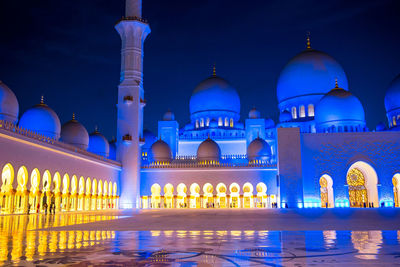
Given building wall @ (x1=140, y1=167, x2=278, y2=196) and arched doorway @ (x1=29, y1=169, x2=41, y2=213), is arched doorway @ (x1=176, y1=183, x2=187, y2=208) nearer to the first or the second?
building wall @ (x1=140, y1=167, x2=278, y2=196)

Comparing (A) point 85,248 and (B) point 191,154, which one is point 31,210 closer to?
(A) point 85,248

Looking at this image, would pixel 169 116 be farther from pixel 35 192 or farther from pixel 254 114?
pixel 35 192

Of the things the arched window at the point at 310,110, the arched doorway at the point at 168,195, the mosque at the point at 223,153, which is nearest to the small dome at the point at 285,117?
the mosque at the point at 223,153

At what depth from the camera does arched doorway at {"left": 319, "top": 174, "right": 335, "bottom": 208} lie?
21703 mm

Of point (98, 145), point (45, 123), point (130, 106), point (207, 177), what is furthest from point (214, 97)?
point (45, 123)

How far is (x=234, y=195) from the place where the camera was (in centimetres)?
2534

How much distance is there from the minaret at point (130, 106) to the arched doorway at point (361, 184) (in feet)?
41.0

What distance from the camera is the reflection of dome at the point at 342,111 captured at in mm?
22938

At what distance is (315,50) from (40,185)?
2128 centimetres

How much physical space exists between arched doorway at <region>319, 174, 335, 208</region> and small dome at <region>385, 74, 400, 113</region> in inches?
282

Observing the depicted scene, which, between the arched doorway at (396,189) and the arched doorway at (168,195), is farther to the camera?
the arched doorway at (168,195)

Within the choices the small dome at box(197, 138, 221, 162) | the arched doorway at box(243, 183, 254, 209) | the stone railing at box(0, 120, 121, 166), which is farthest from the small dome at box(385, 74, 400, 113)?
the stone railing at box(0, 120, 121, 166)

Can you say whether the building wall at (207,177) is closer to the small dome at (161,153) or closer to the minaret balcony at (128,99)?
the small dome at (161,153)

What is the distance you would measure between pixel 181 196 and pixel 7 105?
12.0m
